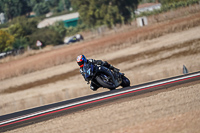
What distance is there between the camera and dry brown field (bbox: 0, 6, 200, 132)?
8430 mm

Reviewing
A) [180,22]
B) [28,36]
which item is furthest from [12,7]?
[180,22]

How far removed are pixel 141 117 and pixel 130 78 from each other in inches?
422

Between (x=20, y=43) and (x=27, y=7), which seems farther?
(x=27, y=7)

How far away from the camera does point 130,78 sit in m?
19.2

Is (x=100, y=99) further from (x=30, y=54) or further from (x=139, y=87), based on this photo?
(x=30, y=54)

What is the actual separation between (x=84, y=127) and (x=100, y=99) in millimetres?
3396

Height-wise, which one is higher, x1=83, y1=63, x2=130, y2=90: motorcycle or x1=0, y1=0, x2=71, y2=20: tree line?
x1=0, y1=0, x2=71, y2=20: tree line

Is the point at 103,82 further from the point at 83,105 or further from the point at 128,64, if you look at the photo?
the point at 128,64

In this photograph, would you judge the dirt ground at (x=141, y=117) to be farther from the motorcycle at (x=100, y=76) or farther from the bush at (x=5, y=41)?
the bush at (x=5, y=41)

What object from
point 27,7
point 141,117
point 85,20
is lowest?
point 141,117

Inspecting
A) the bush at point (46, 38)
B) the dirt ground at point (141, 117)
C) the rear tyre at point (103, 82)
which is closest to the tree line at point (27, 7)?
the bush at point (46, 38)

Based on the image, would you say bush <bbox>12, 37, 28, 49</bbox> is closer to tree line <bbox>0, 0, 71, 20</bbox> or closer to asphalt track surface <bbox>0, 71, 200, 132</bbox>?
tree line <bbox>0, 0, 71, 20</bbox>

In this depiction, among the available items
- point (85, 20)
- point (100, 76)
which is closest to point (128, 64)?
point (100, 76)

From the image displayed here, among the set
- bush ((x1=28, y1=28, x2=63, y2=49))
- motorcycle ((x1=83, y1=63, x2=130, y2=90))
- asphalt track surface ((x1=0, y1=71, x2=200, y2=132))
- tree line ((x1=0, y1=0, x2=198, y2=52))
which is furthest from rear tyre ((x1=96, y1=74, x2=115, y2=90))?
bush ((x1=28, y1=28, x2=63, y2=49))
